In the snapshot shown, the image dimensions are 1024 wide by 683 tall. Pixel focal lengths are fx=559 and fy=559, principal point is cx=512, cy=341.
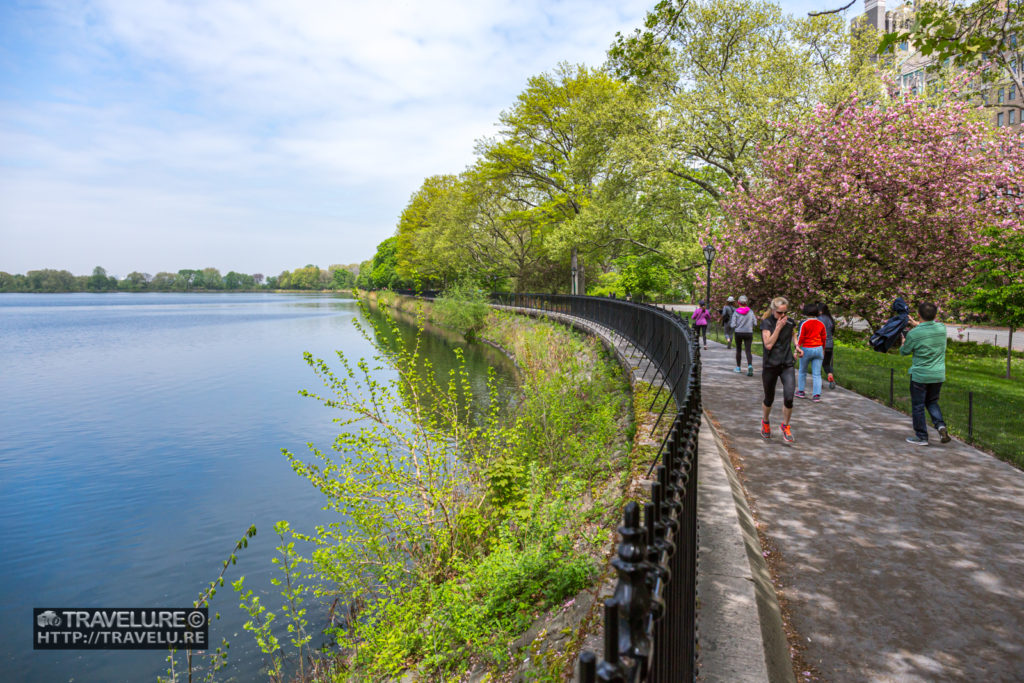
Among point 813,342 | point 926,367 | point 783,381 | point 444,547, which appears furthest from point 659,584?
point 813,342

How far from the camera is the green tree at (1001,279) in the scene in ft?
41.5

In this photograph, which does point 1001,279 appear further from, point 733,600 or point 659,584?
point 659,584

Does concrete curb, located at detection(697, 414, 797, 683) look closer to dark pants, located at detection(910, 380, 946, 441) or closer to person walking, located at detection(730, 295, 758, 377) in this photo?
dark pants, located at detection(910, 380, 946, 441)

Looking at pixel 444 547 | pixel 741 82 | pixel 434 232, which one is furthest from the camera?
pixel 434 232

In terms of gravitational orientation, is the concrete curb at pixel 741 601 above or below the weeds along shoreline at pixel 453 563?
above

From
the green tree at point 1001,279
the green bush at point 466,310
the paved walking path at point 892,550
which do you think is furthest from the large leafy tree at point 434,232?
the paved walking path at point 892,550

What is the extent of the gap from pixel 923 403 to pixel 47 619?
12.3 m

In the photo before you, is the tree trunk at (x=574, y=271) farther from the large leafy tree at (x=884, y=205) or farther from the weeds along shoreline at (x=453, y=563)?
the weeds along shoreline at (x=453, y=563)

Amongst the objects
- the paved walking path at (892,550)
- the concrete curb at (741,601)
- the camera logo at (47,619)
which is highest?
the concrete curb at (741,601)

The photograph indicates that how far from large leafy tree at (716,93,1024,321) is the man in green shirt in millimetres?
9894

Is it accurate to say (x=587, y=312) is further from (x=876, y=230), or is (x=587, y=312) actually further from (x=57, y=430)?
(x=57, y=430)

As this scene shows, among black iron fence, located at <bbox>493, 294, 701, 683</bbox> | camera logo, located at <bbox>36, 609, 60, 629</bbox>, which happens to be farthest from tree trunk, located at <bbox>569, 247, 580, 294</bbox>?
black iron fence, located at <bbox>493, 294, 701, 683</bbox>

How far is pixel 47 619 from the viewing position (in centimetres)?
742

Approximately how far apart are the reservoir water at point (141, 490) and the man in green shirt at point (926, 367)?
9.00m
